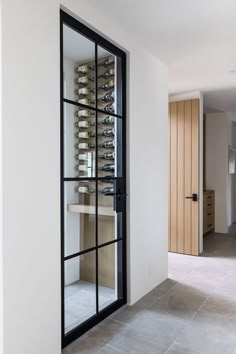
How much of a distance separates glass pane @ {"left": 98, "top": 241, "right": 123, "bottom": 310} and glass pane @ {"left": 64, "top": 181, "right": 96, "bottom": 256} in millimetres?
253

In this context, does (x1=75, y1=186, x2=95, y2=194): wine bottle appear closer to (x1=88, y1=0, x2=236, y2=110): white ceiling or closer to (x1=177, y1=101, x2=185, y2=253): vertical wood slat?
(x1=88, y1=0, x2=236, y2=110): white ceiling

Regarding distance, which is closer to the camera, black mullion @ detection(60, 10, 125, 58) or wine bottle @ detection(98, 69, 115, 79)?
black mullion @ detection(60, 10, 125, 58)

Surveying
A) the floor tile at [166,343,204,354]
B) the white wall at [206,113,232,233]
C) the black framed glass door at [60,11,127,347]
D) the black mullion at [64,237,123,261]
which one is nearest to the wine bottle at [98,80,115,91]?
the black framed glass door at [60,11,127,347]

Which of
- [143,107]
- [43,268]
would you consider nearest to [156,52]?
[143,107]

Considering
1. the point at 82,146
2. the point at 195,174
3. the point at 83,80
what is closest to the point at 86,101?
the point at 83,80

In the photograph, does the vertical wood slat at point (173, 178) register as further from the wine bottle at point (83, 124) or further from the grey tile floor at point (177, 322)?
the wine bottle at point (83, 124)

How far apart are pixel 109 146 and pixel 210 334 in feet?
6.20

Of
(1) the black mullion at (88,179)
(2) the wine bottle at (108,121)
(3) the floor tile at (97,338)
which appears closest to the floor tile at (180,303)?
(3) the floor tile at (97,338)

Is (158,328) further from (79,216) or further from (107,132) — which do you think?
(107,132)

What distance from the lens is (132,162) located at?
3146 mm

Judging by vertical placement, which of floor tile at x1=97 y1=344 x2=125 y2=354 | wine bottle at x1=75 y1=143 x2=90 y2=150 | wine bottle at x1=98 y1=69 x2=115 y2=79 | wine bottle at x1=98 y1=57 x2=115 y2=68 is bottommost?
floor tile at x1=97 y1=344 x2=125 y2=354

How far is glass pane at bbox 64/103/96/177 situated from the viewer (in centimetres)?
241

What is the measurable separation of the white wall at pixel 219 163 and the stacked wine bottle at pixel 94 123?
455cm

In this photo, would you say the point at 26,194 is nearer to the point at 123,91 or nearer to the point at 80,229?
the point at 80,229
